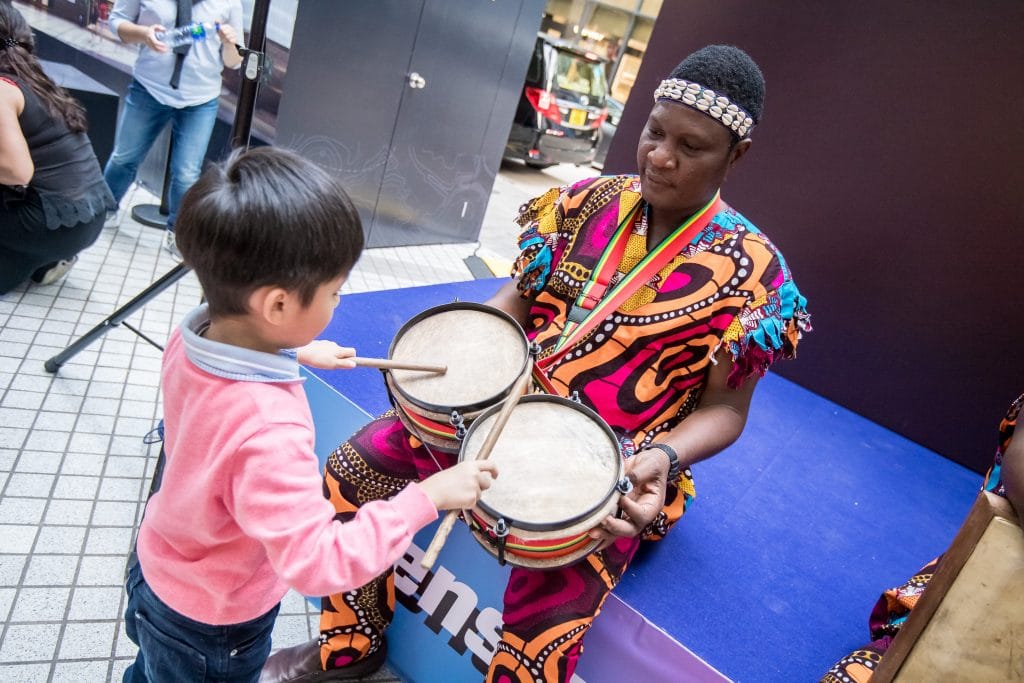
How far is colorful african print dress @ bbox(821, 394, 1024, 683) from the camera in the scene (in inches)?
52.0

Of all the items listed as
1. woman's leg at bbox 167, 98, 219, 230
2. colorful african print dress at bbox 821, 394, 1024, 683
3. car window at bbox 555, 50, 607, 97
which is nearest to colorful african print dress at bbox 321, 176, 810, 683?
colorful african print dress at bbox 821, 394, 1024, 683

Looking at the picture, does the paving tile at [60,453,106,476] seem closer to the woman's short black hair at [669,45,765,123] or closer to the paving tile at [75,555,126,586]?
the paving tile at [75,555,126,586]

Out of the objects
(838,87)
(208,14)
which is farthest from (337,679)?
(838,87)

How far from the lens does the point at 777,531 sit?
2057 millimetres

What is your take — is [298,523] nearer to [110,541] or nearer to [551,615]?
[551,615]

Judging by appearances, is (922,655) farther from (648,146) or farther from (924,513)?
(924,513)

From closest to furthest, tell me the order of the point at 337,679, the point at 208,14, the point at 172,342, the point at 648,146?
1. the point at 172,342
2. the point at 648,146
3. the point at 337,679
4. the point at 208,14

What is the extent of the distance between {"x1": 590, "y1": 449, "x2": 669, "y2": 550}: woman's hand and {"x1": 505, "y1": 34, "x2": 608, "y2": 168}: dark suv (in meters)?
6.96

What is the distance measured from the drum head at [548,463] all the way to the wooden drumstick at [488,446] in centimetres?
5

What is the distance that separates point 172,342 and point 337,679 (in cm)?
108

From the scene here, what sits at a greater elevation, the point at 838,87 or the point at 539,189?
the point at 838,87

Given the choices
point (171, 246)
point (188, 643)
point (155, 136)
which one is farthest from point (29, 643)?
point (155, 136)

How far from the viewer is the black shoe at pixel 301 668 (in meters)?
1.57

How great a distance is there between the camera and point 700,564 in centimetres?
176
